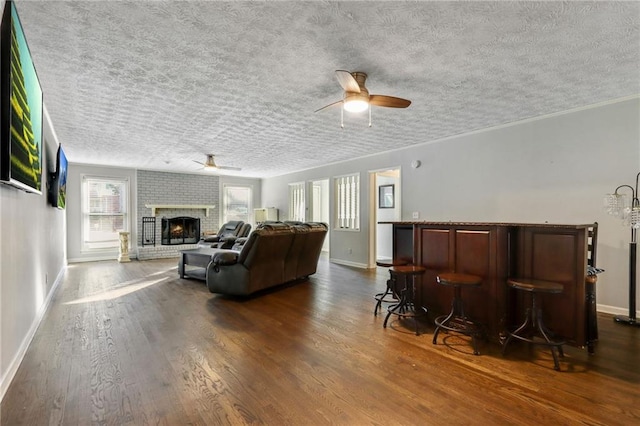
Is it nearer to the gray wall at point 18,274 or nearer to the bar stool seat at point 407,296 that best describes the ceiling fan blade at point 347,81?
the bar stool seat at point 407,296

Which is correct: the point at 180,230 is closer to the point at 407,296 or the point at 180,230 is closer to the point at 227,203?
the point at 227,203

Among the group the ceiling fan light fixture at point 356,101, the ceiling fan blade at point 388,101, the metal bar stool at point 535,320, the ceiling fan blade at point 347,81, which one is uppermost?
the ceiling fan blade at point 347,81

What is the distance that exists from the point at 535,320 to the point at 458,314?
0.64 metres

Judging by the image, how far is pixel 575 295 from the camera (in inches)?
98.1

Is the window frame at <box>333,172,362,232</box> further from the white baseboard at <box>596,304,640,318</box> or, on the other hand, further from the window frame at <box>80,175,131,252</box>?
the window frame at <box>80,175,131,252</box>

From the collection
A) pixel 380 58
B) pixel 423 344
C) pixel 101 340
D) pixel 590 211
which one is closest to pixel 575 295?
pixel 423 344

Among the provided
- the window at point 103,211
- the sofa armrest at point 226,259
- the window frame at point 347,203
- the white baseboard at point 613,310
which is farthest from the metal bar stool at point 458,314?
the window at point 103,211

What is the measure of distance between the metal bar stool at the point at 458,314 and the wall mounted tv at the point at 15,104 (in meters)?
3.04

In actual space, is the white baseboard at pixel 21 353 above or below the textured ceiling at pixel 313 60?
below

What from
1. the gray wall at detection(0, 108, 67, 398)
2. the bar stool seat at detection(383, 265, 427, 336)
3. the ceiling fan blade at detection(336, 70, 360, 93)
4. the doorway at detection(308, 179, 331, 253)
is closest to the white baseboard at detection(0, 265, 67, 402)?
the gray wall at detection(0, 108, 67, 398)

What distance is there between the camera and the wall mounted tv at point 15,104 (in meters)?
1.50

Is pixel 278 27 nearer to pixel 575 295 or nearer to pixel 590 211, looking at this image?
pixel 575 295

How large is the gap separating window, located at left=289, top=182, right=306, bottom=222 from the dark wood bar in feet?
18.8

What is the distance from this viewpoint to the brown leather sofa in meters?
4.06
